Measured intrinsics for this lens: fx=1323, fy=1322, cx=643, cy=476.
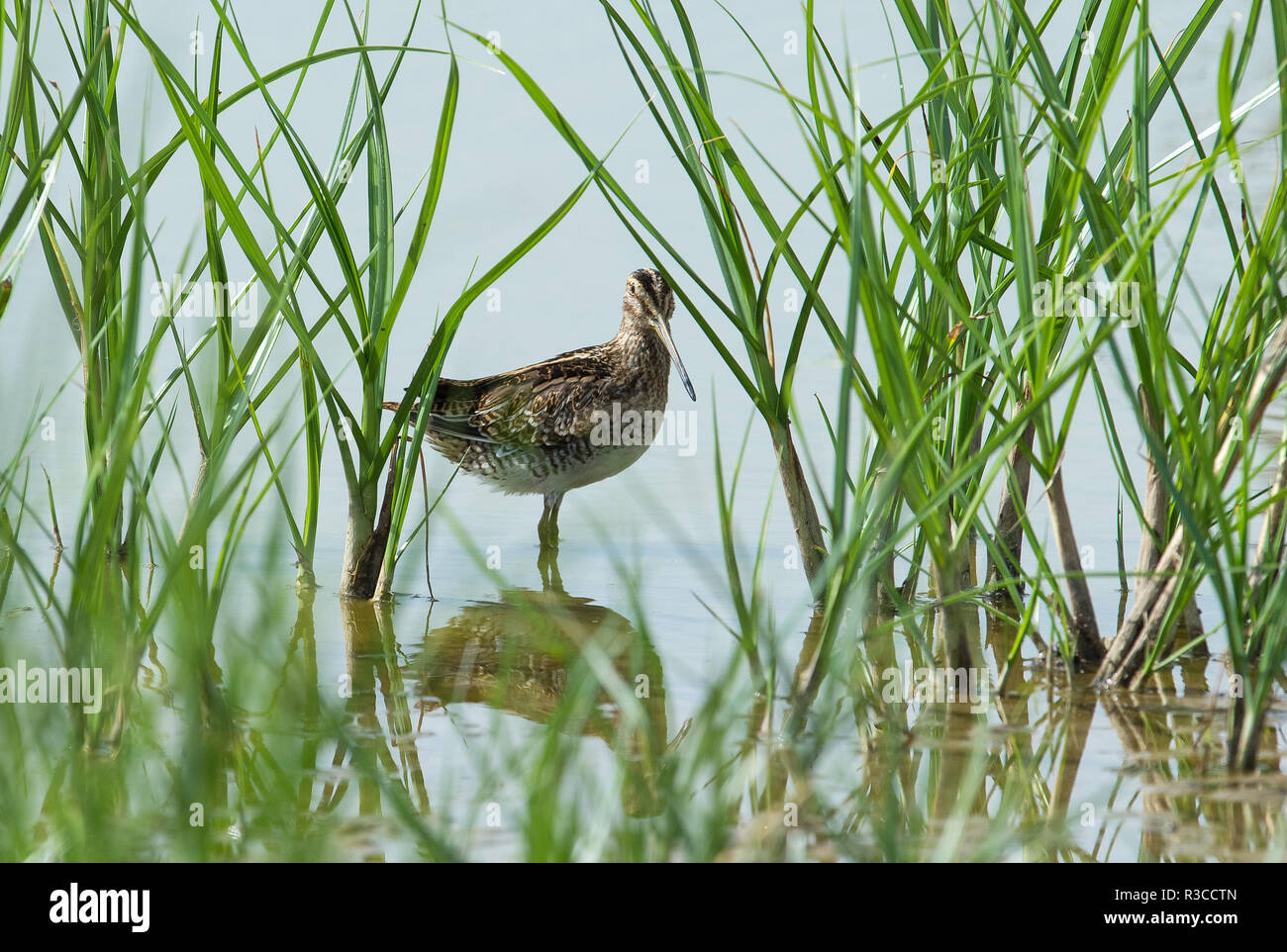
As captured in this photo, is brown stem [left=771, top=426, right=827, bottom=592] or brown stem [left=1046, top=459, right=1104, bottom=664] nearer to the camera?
brown stem [left=1046, top=459, right=1104, bottom=664]

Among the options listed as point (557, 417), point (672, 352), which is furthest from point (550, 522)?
point (672, 352)

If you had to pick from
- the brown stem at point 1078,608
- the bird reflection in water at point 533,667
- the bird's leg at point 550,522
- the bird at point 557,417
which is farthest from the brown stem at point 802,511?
the bird's leg at point 550,522

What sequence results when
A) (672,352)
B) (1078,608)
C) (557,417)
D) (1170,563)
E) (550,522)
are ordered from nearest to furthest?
(1170,563), (1078,608), (557,417), (550,522), (672,352)

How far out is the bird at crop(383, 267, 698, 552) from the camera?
7.11m

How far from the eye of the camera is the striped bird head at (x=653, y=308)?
304 inches

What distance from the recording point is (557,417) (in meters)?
7.15

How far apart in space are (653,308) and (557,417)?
42.6 inches

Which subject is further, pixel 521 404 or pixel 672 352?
pixel 672 352

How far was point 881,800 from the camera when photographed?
3.27m

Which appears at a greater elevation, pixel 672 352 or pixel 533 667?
pixel 672 352

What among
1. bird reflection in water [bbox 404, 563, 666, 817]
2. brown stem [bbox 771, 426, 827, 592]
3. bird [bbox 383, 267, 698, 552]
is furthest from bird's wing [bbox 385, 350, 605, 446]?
brown stem [bbox 771, 426, 827, 592]

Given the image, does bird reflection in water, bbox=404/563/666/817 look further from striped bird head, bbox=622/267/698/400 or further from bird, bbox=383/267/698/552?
striped bird head, bbox=622/267/698/400

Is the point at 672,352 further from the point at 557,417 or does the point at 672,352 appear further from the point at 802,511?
the point at 802,511

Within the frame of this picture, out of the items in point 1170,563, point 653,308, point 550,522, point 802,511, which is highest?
point 653,308
